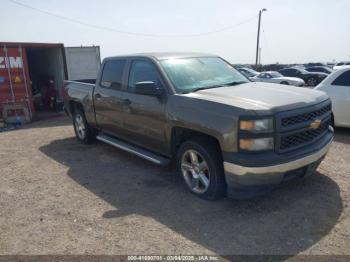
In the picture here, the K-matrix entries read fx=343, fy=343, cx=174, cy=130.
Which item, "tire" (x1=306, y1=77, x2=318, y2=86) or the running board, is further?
"tire" (x1=306, y1=77, x2=318, y2=86)

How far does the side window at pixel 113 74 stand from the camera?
5761 millimetres

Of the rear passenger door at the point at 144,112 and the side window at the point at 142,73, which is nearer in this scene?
the rear passenger door at the point at 144,112

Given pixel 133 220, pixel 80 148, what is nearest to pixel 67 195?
pixel 133 220

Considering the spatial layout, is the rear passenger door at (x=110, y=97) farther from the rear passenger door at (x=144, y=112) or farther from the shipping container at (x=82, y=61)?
the shipping container at (x=82, y=61)

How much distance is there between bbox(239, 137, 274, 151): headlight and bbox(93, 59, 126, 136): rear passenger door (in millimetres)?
2576

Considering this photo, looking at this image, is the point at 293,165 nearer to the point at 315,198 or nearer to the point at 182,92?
the point at 315,198

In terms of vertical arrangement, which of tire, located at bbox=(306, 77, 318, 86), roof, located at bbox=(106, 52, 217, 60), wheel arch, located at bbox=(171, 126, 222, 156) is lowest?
tire, located at bbox=(306, 77, 318, 86)

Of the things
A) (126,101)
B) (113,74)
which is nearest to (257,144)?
(126,101)

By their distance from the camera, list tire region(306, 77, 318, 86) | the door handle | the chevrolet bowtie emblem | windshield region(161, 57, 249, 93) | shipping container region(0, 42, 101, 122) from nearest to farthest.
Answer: the chevrolet bowtie emblem < windshield region(161, 57, 249, 93) < the door handle < shipping container region(0, 42, 101, 122) < tire region(306, 77, 318, 86)

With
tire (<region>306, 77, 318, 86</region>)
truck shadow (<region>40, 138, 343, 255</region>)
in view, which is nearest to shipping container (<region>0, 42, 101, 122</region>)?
truck shadow (<region>40, 138, 343, 255</region>)

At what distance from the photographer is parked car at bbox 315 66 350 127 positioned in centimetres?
729

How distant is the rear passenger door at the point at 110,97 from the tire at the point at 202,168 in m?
1.69

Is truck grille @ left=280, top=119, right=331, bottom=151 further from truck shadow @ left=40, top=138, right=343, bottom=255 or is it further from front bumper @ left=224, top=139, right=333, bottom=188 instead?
truck shadow @ left=40, top=138, right=343, bottom=255

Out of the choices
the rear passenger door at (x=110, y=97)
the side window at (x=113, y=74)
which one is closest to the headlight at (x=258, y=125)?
the rear passenger door at (x=110, y=97)
